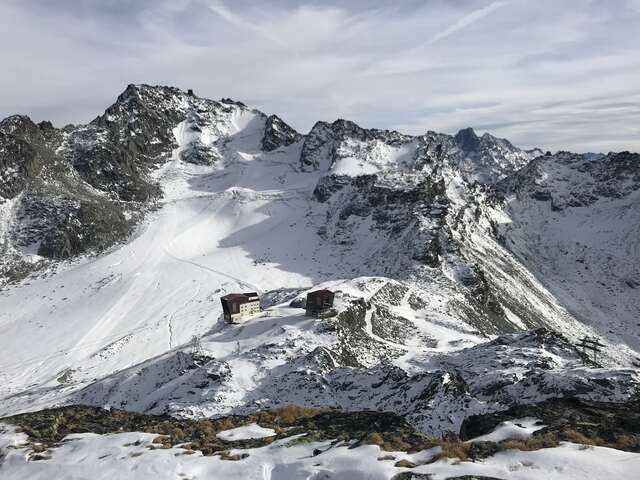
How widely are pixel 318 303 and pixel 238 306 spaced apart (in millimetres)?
10775

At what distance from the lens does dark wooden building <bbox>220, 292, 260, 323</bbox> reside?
191 feet

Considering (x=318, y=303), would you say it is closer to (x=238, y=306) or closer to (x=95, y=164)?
(x=238, y=306)

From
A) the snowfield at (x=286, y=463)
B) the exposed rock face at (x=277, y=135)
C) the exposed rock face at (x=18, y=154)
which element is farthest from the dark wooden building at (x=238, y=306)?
the exposed rock face at (x=277, y=135)

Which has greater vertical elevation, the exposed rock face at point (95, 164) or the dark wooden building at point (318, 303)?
the exposed rock face at point (95, 164)

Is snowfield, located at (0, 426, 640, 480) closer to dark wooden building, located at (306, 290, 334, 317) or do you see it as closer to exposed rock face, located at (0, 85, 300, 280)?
dark wooden building, located at (306, 290, 334, 317)

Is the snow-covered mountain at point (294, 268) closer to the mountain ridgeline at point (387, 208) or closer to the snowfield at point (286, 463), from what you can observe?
the mountain ridgeline at point (387, 208)

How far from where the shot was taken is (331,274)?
4060 inches

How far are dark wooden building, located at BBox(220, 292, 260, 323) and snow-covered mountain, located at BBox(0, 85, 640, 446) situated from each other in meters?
2.56

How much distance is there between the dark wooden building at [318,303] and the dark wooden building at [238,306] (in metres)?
8.51

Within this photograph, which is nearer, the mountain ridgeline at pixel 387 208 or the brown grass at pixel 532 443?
the brown grass at pixel 532 443

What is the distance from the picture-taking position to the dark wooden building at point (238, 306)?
191ft

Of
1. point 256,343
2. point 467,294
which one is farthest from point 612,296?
point 256,343

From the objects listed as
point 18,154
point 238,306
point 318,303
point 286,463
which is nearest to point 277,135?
point 18,154

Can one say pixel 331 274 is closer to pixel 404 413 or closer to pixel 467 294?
pixel 467 294
